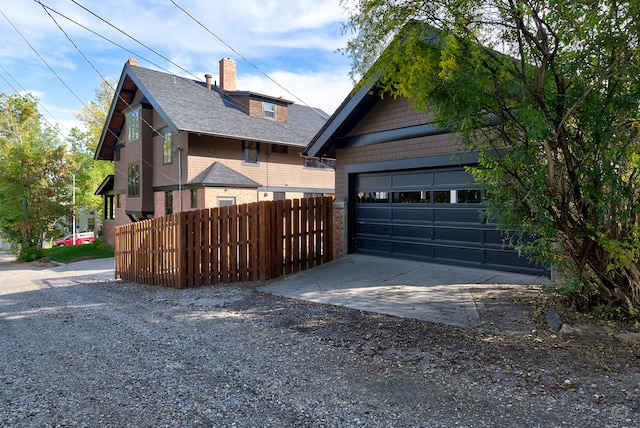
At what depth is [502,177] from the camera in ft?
17.3

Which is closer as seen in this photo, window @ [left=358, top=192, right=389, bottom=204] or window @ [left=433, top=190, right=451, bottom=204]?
window @ [left=433, top=190, right=451, bottom=204]

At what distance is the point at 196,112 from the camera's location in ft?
62.3

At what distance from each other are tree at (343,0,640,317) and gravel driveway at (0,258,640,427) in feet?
4.14

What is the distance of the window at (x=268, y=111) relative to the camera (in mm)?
22172

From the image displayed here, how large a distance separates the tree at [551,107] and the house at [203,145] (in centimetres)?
1360

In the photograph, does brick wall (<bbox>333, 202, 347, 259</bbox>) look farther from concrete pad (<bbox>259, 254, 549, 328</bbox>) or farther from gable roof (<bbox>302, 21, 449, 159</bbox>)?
gable roof (<bbox>302, 21, 449, 159</bbox>)

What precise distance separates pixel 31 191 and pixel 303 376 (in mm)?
26103

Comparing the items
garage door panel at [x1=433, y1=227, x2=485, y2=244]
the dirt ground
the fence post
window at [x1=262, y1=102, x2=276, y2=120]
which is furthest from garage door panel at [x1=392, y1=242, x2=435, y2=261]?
window at [x1=262, y1=102, x2=276, y2=120]

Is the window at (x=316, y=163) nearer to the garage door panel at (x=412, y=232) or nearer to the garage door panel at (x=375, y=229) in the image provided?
the garage door panel at (x=375, y=229)

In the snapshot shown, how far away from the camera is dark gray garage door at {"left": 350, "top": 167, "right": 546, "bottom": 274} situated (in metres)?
8.55

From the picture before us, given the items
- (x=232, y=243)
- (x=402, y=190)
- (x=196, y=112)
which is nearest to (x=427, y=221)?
(x=402, y=190)

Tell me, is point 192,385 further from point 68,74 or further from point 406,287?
point 68,74

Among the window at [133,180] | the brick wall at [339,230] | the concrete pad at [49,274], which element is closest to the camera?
the brick wall at [339,230]

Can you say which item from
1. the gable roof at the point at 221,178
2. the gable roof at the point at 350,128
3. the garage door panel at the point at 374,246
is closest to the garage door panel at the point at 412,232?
the garage door panel at the point at 374,246
